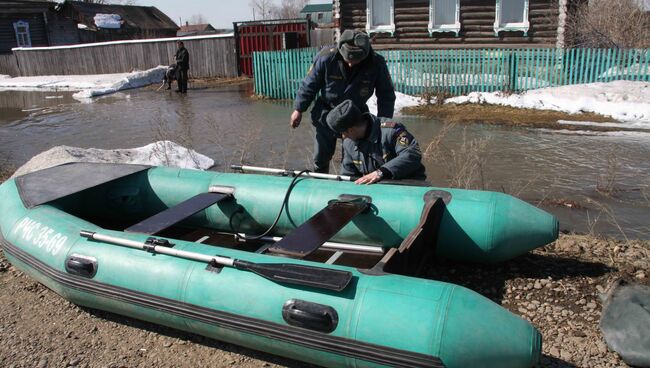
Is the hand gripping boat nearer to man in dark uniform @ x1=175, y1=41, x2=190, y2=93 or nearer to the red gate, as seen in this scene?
man in dark uniform @ x1=175, y1=41, x2=190, y2=93

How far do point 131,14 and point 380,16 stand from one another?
25.9m

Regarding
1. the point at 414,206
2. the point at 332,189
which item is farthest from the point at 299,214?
the point at 414,206

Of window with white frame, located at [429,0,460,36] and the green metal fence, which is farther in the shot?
window with white frame, located at [429,0,460,36]

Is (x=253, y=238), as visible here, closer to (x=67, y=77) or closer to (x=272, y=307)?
(x=272, y=307)

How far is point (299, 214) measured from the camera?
4074 mm

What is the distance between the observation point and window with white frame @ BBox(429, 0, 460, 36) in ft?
49.7

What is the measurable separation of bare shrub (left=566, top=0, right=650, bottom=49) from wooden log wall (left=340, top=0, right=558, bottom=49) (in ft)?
1.82

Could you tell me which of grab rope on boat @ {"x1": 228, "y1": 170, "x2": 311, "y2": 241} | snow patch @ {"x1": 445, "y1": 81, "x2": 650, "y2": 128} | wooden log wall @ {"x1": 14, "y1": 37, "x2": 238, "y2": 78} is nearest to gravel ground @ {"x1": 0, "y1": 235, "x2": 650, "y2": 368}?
grab rope on boat @ {"x1": 228, "y1": 170, "x2": 311, "y2": 241}

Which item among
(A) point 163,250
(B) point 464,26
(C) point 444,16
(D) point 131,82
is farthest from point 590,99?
(D) point 131,82

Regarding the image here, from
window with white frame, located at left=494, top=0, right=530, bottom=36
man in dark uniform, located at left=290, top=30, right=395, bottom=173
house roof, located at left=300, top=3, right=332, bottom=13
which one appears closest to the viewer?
man in dark uniform, located at left=290, top=30, right=395, bottom=173

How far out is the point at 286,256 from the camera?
3188 millimetres

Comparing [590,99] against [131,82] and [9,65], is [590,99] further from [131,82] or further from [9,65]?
[9,65]

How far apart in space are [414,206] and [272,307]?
1.37 metres

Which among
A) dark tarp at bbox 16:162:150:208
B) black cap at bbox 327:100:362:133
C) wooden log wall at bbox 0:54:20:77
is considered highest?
wooden log wall at bbox 0:54:20:77
